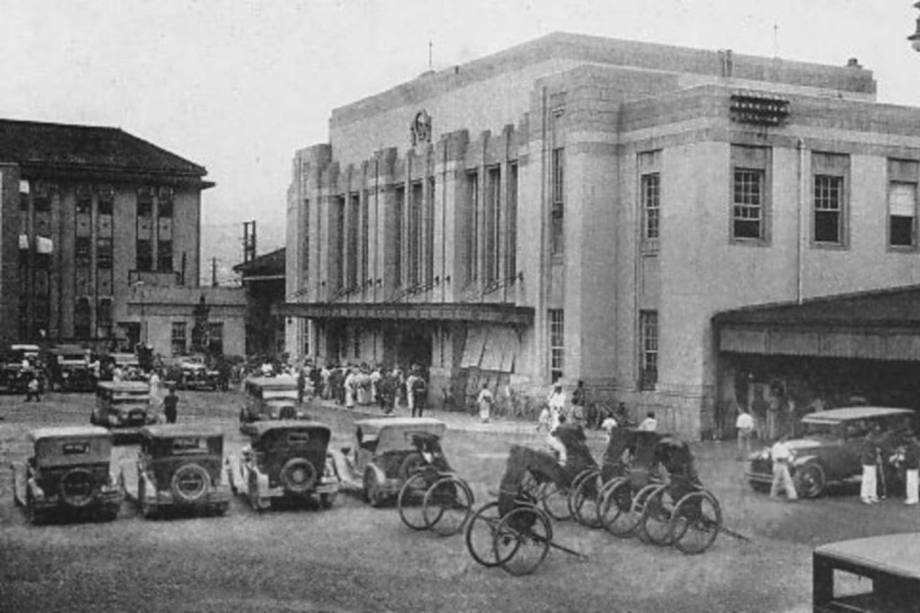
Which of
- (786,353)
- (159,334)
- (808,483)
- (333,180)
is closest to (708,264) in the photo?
(786,353)

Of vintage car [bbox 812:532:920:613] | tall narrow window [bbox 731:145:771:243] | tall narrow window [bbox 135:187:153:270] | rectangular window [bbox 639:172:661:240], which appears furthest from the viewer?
tall narrow window [bbox 135:187:153:270]

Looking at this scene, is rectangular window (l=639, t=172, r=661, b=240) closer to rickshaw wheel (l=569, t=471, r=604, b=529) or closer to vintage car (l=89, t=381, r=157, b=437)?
vintage car (l=89, t=381, r=157, b=437)

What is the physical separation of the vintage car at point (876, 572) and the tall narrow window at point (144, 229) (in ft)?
226

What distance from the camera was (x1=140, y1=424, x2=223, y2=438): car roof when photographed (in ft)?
64.3

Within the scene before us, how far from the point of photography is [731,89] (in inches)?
1291

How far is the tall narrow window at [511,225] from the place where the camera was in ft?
136

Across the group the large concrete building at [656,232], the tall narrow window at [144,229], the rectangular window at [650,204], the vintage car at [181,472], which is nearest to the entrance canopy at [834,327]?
the large concrete building at [656,232]

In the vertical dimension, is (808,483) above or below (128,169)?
below

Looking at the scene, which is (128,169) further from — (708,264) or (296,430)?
(296,430)

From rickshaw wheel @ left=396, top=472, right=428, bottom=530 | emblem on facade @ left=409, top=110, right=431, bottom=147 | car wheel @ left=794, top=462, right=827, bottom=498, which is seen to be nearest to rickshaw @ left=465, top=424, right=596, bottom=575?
rickshaw wheel @ left=396, top=472, right=428, bottom=530

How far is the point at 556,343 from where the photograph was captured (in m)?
38.1

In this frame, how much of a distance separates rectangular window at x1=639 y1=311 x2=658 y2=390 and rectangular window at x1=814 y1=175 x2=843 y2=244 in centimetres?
562

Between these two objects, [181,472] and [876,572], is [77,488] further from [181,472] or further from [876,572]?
[876,572]

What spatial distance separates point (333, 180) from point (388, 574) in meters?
41.2
